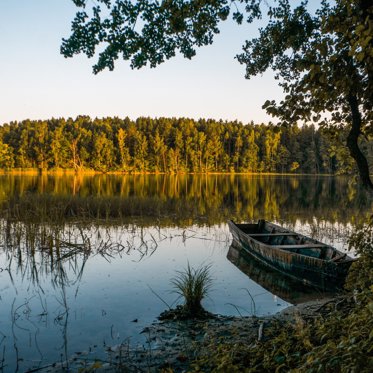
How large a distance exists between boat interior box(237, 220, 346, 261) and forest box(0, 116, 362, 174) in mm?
84108

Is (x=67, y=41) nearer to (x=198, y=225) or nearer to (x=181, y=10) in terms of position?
(x=181, y=10)

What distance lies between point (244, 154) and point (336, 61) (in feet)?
372

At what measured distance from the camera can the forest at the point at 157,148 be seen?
9975 cm

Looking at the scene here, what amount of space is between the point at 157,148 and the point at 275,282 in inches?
3852

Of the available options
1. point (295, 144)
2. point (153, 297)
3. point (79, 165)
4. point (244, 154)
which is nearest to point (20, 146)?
point (79, 165)

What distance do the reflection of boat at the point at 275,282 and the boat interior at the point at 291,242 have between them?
40.1 inches

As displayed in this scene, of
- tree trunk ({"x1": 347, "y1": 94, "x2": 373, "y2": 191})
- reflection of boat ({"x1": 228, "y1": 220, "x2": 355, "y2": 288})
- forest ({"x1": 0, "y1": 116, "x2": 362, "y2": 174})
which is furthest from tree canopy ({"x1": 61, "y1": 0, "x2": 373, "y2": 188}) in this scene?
forest ({"x1": 0, "y1": 116, "x2": 362, "y2": 174})

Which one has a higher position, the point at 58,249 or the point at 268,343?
the point at 268,343

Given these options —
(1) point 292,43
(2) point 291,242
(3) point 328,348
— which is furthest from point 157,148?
(3) point 328,348

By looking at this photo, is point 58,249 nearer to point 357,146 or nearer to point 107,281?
point 107,281

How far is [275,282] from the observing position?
12.0 metres

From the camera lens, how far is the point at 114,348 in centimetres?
694

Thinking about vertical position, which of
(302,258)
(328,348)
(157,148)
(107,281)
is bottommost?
(107,281)

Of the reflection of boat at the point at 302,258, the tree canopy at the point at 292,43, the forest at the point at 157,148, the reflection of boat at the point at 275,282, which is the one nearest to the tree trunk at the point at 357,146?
the tree canopy at the point at 292,43
